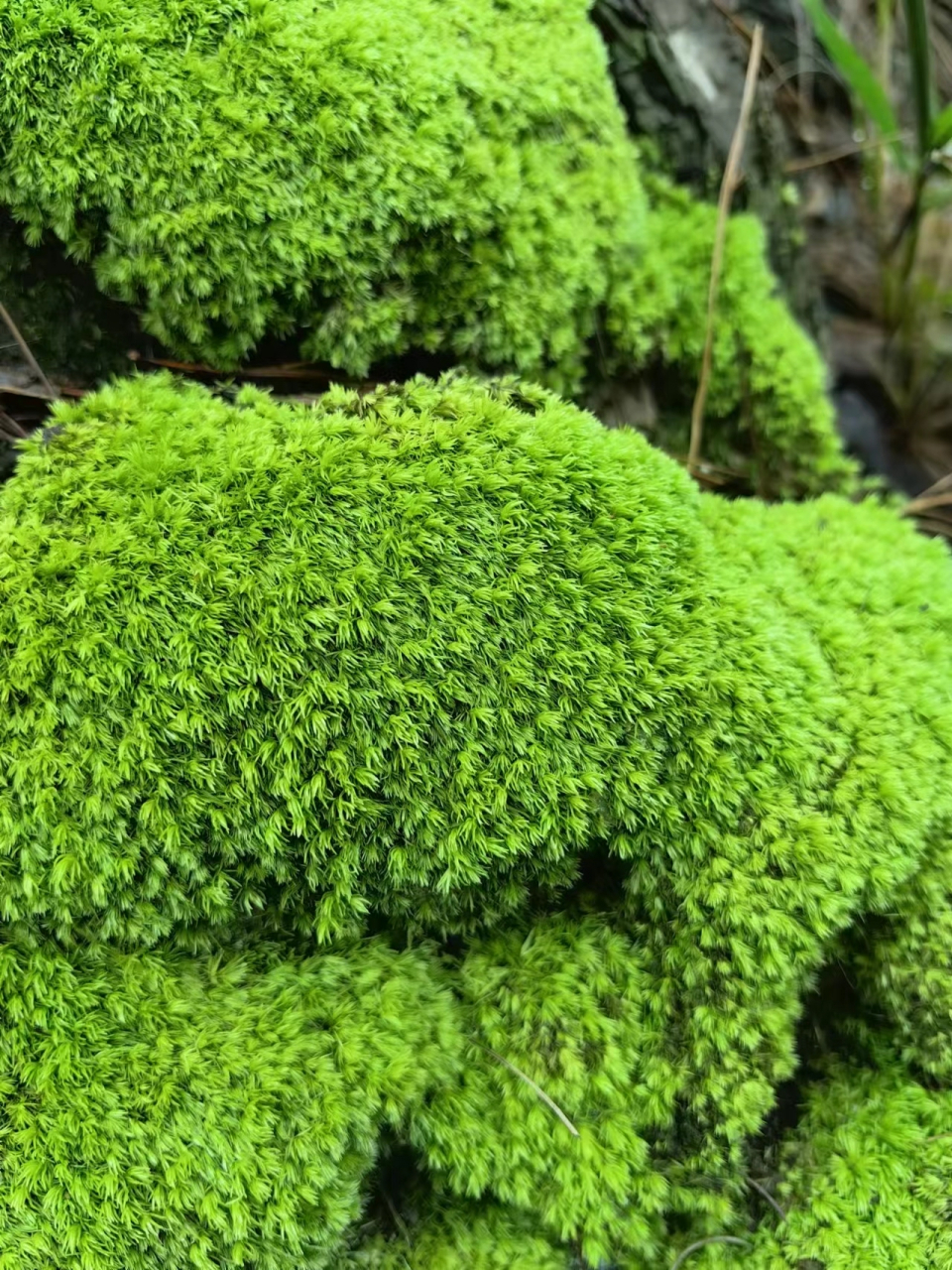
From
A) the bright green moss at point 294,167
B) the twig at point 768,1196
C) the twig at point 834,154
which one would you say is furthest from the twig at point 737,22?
the twig at point 768,1196

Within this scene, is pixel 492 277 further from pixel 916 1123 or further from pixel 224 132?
pixel 916 1123

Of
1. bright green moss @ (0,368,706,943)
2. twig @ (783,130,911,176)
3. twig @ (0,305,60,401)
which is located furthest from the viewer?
twig @ (783,130,911,176)

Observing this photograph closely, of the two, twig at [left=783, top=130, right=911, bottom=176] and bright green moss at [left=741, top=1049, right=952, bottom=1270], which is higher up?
twig at [left=783, top=130, right=911, bottom=176]

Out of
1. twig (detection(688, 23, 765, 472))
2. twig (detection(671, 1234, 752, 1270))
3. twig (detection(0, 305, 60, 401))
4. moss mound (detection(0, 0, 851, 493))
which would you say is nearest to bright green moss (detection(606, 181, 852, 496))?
twig (detection(688, 23, 765, 472))

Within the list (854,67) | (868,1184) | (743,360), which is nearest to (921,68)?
(854,67)

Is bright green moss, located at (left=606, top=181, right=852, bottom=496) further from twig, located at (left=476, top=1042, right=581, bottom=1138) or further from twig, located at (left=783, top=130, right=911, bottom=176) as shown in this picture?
twig, located at (left=476, top=1042, right=581, bottom=1138)

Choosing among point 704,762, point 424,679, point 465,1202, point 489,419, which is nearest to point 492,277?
point 489,419

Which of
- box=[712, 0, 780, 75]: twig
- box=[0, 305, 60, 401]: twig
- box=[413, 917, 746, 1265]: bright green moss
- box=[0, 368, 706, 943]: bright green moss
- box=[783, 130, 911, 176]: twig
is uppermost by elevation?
box=[712, 0, 780, 75]: twig

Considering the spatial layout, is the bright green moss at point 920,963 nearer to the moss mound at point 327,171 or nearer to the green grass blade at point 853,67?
the moss mound at point 327,171
